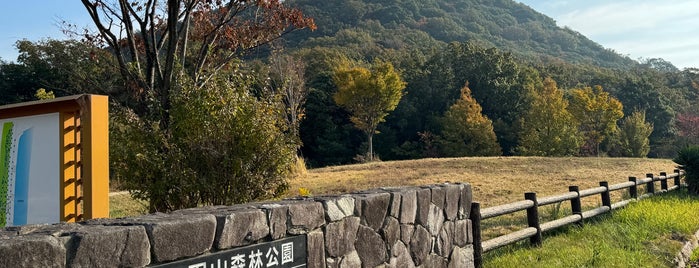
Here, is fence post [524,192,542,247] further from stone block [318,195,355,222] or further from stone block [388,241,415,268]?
stone block [318,195,355,222]

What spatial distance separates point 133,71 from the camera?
9.02 m

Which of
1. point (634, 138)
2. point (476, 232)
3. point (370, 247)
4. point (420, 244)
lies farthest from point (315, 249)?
point (634, 138)

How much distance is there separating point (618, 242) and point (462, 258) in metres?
3.11

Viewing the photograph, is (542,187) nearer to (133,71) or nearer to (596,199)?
(596,199)

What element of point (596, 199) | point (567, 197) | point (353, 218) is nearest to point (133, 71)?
point (353, 218)

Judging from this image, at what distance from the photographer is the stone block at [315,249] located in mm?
3611

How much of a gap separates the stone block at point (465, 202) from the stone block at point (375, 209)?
54.6 inches

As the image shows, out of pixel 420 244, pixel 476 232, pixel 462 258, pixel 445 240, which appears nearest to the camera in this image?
pixel 420 244

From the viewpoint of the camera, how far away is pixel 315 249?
3682 millimetres

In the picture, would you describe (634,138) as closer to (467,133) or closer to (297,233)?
(467,133)

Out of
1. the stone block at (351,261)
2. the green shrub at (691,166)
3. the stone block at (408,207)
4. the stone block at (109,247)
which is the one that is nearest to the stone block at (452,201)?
the stone block at (408,207)

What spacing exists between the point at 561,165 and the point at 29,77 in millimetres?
30805

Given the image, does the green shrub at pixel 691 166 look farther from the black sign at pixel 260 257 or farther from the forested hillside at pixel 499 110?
the forested hillside at pixel 499 110

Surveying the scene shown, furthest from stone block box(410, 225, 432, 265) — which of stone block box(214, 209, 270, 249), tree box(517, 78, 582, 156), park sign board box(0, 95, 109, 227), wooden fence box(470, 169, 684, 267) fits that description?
tree box(517, 78, 582, 156)
